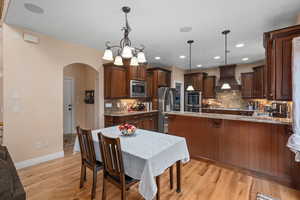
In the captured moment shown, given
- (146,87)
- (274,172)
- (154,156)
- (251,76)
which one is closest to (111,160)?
(154,156)

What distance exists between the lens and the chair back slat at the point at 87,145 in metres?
1.95

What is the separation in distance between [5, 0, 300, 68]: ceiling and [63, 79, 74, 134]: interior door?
6.97 feet

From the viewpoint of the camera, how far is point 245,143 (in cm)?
272

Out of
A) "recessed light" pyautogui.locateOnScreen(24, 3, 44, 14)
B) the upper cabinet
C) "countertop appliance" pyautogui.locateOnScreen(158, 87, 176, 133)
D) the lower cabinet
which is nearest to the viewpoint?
the upper cabinet

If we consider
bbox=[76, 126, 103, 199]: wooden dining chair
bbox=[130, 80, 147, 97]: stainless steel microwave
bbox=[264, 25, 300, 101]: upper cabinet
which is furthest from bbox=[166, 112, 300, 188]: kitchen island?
bbox=[76, 126, 103, 199]: wooden dining chair

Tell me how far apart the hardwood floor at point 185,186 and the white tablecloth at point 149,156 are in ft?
1.78

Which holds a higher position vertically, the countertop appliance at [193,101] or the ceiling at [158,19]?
the ceiling at [158,19]

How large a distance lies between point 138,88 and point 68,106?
262 centimetres

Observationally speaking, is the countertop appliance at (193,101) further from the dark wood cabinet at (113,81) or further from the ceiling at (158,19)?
the dark wood cabinet at (113,81)

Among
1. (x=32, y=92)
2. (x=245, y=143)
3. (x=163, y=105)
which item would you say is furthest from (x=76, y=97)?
(x=245, y=143)

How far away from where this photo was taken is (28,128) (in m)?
2.94

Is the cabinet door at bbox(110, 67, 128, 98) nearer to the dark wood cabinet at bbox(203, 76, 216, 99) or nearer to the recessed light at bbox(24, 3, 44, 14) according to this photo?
the recessed light at bbox(24, 3, 44, 14)

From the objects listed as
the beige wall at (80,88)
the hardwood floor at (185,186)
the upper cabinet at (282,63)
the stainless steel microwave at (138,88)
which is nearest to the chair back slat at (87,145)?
the hardwood floor at (185,186)

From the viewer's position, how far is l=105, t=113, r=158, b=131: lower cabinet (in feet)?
13.4
